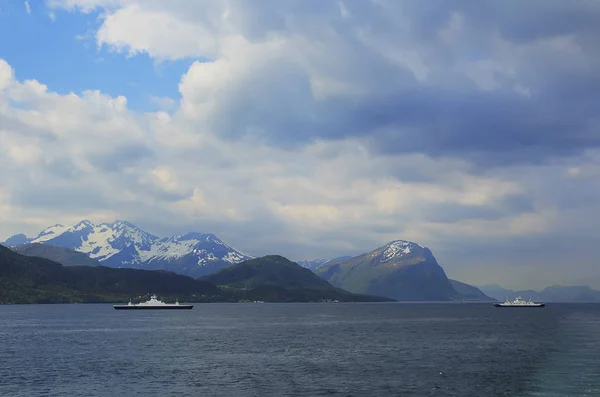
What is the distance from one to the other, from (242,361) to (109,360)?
30962 millimetres

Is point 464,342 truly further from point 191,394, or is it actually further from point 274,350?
point 191,394

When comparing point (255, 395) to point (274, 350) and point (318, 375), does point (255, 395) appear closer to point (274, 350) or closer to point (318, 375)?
point (318, 375)

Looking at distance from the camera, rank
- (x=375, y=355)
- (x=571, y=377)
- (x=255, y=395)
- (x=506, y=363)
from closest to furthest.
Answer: (x=255, y=395) → (x=571, y=377) → (x=506, y=363) → (x=375, y=355)

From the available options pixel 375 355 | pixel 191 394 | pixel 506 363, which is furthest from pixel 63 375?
pixel 506 363

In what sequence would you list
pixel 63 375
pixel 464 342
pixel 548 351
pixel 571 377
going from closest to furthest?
pixel 571 377 < pixel 63 375 < pixel 548 351 < pixel 464 342

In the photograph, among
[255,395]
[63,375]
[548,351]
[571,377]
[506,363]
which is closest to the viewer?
[255,395]

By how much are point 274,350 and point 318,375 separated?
4980 cm

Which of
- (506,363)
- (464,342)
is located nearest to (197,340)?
(464,342)

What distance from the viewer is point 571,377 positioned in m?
107

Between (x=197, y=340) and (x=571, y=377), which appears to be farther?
(x=197, y=340)

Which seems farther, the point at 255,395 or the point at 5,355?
the point at 5,355

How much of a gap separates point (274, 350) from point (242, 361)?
26780 millimetres

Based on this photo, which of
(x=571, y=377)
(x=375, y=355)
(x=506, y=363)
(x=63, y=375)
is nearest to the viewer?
(x=571, y=377)

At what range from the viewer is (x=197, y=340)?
194 meters
